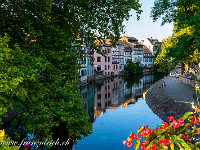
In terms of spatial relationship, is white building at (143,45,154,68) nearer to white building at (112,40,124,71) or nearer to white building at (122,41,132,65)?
white building at (122,41,132,65)

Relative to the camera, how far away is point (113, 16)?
1451 cm

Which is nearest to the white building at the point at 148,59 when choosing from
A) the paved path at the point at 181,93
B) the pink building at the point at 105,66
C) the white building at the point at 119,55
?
the white building at the point at 119,55

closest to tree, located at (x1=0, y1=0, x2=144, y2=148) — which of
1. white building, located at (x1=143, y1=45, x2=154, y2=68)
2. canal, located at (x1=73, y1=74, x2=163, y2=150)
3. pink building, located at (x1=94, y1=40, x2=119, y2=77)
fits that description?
canal, located at (x1=73, y1=74, x2=163, y2=150)

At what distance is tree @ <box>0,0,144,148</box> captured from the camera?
36.6 feet

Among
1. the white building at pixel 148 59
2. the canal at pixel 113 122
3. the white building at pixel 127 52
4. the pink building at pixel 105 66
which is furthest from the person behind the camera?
the white building at pixel 148 59

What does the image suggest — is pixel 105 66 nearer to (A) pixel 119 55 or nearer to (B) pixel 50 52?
(A) pixel 119 55

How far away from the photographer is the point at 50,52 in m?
12.0

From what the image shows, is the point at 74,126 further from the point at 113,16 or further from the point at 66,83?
the point at 113,16

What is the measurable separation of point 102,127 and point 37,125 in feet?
34.0

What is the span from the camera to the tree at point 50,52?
36.6ft

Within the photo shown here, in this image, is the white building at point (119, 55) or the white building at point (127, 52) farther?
the white building at point (127, 52)

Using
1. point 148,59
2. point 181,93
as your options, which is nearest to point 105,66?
point 181,93

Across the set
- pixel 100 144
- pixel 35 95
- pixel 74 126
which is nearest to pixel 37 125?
pixel 35 95

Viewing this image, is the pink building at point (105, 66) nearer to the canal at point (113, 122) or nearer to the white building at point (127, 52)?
the white building at point (127, 52)
